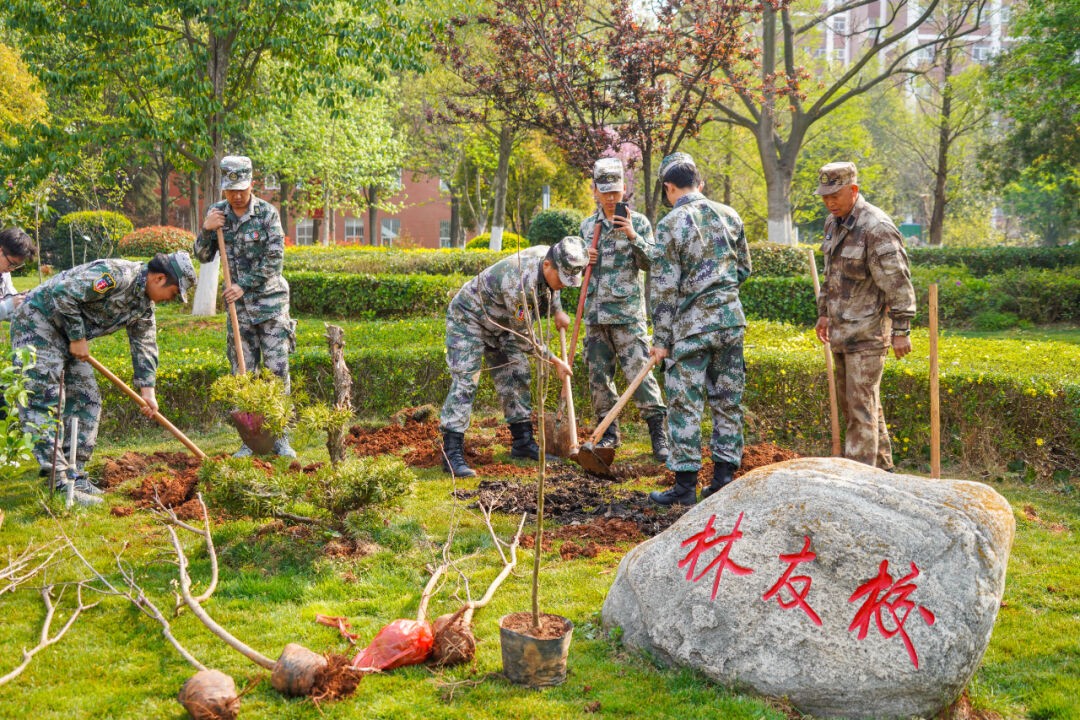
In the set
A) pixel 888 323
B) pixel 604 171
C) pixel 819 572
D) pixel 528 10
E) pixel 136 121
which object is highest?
pixel 528 10

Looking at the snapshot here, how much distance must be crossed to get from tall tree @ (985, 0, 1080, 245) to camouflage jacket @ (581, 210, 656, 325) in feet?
40.1

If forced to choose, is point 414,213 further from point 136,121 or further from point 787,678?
point 787,678

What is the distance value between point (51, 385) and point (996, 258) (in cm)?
2292

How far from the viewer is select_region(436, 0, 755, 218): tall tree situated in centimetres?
954

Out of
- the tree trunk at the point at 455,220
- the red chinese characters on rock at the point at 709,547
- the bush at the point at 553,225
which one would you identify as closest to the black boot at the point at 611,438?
the red chinese characters on rock at the point at 709,547

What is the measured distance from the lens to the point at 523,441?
7.14 meters

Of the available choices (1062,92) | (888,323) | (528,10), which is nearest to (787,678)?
(888,323)

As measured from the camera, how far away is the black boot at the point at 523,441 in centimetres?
714

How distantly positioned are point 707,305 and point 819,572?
2595mm

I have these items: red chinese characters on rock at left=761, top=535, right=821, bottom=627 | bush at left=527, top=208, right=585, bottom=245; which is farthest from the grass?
bush at left=527, top=208, right=585, bottom=245

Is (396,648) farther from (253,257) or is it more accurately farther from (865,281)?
(253,257)

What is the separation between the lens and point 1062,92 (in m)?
15.8

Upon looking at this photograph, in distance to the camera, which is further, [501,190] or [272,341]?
[501,190]

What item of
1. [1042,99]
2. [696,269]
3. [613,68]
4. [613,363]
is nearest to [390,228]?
[1042,99]
